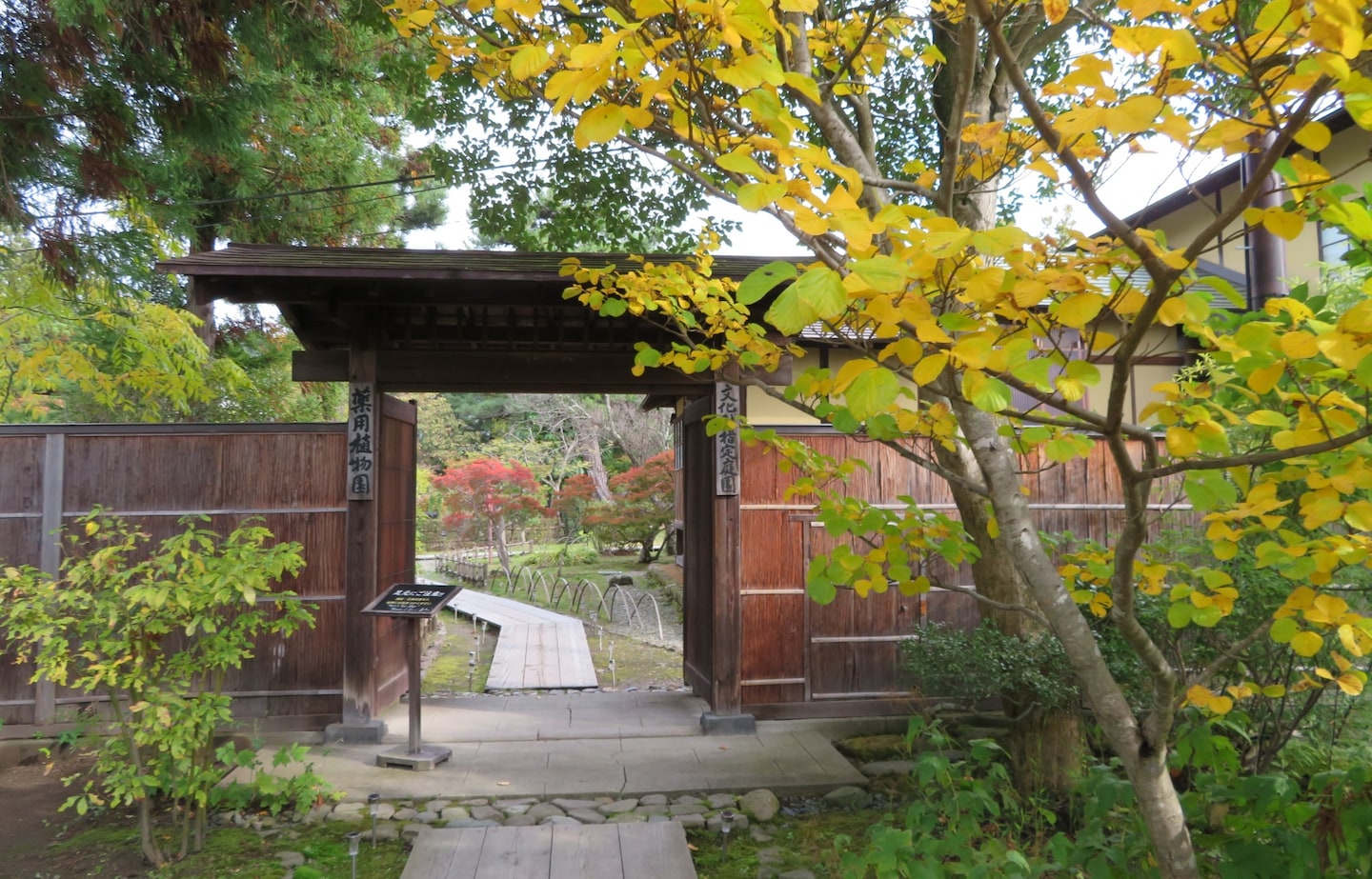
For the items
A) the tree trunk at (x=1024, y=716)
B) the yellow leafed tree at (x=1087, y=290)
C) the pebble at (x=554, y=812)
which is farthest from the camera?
the pebble at (x=554, y=812)

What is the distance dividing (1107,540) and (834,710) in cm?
241

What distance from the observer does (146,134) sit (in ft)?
16.5

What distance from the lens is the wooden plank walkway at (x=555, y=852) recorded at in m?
3.54

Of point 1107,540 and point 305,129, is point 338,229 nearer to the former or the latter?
point 305,129

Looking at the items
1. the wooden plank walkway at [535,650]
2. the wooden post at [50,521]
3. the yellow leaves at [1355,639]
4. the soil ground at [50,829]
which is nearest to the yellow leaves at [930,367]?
the yellow leaves at [1355,639]

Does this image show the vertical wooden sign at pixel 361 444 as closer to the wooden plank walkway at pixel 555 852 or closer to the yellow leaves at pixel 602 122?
the wooden plank walkway at pixel 555 852

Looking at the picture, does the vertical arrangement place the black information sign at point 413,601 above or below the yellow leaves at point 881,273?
below

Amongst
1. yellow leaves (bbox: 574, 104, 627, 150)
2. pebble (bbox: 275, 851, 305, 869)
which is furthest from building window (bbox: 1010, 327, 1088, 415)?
pebble (bbox: 275, 851, 305, 869)

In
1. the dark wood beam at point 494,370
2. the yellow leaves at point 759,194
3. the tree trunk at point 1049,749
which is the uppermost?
the dark wood beam at point 494,370

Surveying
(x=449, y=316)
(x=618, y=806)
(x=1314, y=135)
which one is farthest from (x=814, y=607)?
(x=1314, y=135)

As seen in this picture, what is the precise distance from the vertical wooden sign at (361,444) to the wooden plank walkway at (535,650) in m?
2.85

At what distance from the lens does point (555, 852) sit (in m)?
3.74

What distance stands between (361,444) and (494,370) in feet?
3.34

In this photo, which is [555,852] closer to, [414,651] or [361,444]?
[414,651]
